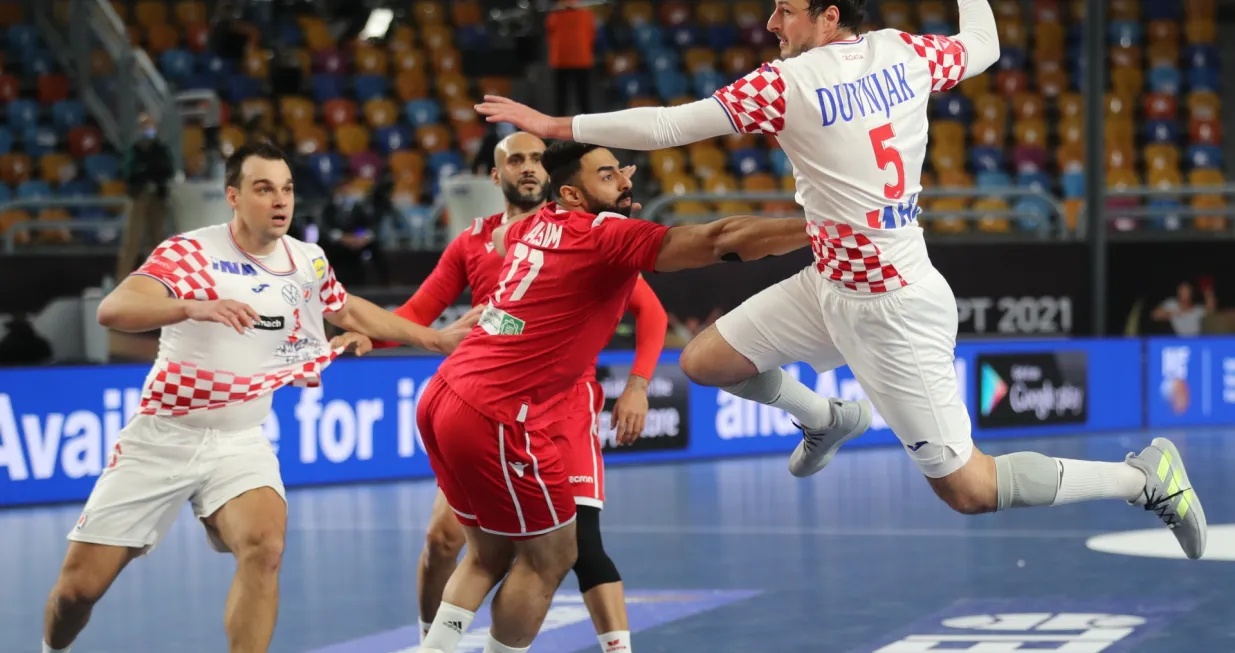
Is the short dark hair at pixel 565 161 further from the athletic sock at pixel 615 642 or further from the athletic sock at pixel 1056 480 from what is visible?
the athletic sock at pixel 1056 480

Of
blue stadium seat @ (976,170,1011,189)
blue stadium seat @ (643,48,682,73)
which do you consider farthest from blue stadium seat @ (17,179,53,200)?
blue stadium seat @ (976,170,1011,189)

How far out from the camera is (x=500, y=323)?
213 inches

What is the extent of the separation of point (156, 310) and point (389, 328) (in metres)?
1.03

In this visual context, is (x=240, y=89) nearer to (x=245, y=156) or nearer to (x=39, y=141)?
(x=39, y=141)

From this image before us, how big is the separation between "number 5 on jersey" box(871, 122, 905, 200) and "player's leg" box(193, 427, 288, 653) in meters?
2.29

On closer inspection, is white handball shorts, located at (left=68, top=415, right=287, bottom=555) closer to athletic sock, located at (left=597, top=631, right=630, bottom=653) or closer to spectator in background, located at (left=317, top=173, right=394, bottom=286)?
athletic sock, located at (left=597, top=631, right=630, bottom=653)

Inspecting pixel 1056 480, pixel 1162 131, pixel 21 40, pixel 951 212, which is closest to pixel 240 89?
pixel 21 40

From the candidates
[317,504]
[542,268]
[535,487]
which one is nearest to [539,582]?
[535,487]

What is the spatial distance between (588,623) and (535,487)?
229 cm

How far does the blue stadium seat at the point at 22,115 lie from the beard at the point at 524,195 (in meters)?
13.9

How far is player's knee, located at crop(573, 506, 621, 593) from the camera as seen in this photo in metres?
5.76

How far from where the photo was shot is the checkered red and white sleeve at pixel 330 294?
6.19 m

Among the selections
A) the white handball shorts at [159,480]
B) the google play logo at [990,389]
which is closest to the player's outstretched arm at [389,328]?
the white handball shorts at [159,480]

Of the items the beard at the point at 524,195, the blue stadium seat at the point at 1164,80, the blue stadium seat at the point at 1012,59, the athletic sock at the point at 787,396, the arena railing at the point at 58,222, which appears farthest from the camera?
the blue stadium seat at the point at 1164,80
